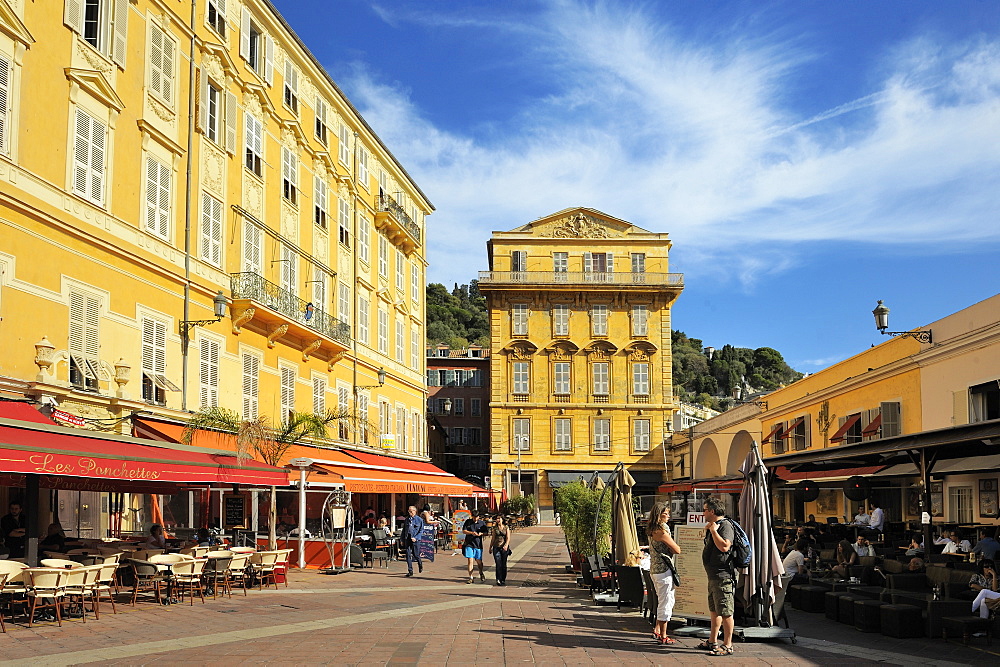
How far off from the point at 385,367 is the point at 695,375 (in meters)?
95.5

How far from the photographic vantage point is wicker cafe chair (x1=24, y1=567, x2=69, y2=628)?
11.9 metres

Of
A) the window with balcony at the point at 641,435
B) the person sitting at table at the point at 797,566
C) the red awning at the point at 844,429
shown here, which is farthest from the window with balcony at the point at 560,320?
the person sitting at table at the point at 797,566

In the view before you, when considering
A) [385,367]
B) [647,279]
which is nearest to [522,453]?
[647,279]

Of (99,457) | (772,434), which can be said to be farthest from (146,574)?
(772,434)

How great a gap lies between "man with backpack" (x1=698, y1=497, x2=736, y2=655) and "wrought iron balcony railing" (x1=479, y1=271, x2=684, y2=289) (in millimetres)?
48159

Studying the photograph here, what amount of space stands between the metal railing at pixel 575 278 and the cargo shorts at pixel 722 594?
48318 mm

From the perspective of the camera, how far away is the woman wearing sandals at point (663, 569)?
1106 cm

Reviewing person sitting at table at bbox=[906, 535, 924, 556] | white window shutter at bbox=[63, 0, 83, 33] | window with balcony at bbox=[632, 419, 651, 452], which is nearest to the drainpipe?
white window shutter at bbox=[63, 0, 83, 33]

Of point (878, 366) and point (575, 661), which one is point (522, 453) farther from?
point (575, 661)

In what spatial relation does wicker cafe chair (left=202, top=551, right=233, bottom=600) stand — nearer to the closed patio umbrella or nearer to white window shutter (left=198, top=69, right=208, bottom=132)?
the closed patio umbrella

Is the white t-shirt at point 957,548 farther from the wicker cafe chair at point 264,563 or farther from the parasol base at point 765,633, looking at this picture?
the wicker cafe chair at point 264,563

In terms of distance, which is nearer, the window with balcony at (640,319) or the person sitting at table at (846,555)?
the person sitting at table at (846,555)

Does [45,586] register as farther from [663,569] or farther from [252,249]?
[252,249]

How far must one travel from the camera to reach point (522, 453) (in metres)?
58.4
